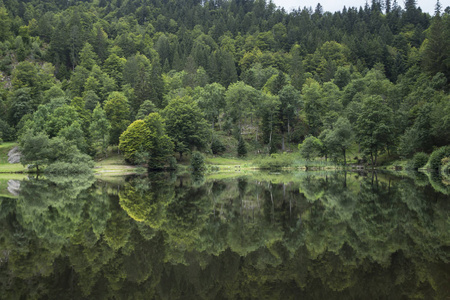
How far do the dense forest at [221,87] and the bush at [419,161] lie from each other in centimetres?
32

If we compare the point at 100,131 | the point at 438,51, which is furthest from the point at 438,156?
the point at 100,131

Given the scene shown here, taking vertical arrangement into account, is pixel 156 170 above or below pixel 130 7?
below

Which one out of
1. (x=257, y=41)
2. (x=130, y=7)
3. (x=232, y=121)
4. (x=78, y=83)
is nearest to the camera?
(x=232, y=121)

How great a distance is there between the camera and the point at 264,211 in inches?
725

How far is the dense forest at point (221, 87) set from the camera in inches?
2594

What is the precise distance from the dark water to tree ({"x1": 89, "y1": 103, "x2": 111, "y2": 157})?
176 feet

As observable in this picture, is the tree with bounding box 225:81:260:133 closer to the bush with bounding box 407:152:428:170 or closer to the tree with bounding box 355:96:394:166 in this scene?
the tree with bounding box 355:96:394:166

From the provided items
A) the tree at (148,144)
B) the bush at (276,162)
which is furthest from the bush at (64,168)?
the bush at (276,162)

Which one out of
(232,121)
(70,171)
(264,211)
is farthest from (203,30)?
(264,211)

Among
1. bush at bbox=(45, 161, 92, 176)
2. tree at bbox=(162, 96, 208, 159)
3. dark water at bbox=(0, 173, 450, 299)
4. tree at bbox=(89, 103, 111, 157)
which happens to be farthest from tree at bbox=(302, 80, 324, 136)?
dark water at bbox=(0, 173, 450, 299)

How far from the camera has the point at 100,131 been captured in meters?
71.2

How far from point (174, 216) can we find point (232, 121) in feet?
245

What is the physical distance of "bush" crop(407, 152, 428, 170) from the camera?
186 ft

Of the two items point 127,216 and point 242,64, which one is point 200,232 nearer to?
point 127,216
